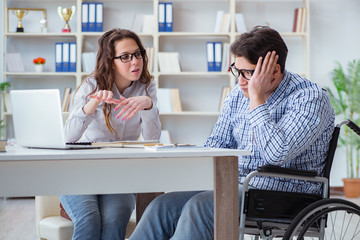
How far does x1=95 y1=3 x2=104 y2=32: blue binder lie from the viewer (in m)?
5.09

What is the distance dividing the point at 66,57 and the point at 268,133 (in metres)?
3.70

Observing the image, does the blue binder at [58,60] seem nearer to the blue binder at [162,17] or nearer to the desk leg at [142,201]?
the blue binder at [162,17]

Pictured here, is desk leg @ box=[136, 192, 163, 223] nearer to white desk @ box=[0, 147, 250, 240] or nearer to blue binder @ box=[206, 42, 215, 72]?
white desk @ box=[0, 147, 250, 240]

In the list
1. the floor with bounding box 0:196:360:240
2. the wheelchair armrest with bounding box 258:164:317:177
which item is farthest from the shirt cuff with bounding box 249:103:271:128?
the floor with bounding box 0:196:360:240

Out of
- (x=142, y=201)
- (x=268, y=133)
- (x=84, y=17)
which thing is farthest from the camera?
(x=84, y=17)

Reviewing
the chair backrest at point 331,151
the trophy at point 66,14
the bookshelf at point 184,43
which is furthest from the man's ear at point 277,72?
the trophy at point 66,14

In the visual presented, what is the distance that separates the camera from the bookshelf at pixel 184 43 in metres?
5.30

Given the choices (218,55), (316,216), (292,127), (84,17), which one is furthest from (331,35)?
(316,216)

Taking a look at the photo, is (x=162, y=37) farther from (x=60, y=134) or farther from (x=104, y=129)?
(x=60, y=134)

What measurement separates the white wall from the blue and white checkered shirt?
3.62 m

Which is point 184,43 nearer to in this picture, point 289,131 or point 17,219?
point 17,219

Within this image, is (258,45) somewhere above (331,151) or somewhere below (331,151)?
above

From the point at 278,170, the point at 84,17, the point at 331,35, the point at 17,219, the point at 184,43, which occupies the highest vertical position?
the point at 84,17

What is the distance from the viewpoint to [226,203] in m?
1.54
